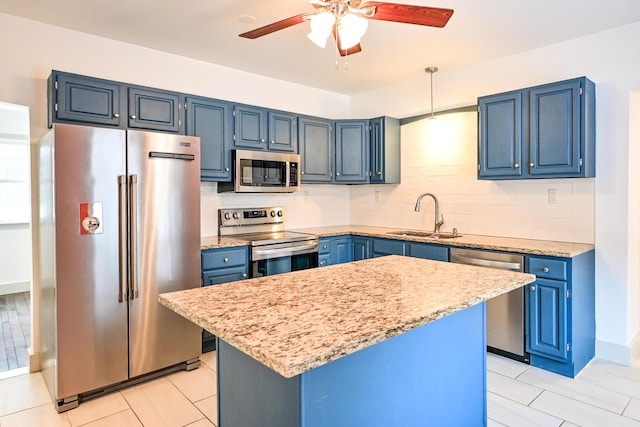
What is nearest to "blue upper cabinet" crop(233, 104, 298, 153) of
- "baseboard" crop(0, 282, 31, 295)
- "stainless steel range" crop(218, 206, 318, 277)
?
"stainless steel range" crop(218, 206, 318, 277)

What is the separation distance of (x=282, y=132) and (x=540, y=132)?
7.44 ft

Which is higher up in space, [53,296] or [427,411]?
[53,296]

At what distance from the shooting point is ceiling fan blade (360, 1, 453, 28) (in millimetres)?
1859

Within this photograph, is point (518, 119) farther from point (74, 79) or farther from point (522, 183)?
point (74, 79)

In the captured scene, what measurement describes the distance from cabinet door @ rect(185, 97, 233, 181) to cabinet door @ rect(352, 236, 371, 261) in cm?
149

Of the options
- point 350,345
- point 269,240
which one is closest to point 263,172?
point 269,240

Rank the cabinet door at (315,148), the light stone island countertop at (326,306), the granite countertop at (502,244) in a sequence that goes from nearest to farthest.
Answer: the light stone island countertop at (326,306) < the granite countertop at (502,244) < the cabinet door at (315,148)

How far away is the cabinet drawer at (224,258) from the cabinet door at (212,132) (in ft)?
Answer: 2.16

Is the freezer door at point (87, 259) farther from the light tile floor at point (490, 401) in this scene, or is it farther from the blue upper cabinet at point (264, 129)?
the blue upper cabinet at point (264, 129)

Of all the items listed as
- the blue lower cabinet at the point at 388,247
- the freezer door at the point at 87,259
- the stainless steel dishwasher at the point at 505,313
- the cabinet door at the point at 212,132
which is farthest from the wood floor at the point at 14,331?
the stainless steel dishwasher at the point at 505,313

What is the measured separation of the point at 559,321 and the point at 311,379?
2.35 metres

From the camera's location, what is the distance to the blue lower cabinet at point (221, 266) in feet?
10.1

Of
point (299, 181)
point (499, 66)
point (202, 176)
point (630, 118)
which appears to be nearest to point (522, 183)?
point (630, 118)

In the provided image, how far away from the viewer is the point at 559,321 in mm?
2736
